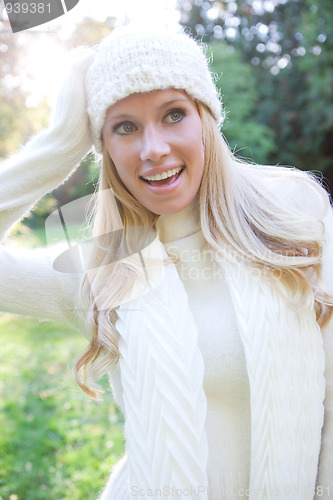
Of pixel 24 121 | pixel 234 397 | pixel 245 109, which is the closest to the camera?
pixel 234 397

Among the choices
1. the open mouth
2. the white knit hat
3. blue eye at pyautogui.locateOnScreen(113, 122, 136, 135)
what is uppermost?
the white knit hat

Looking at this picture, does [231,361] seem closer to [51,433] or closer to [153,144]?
[153,144]

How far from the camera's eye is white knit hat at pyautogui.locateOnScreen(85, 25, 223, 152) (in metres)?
1.51

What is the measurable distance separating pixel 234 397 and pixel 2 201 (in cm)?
107

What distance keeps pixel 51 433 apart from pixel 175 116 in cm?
333

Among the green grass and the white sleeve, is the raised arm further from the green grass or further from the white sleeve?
the green grass

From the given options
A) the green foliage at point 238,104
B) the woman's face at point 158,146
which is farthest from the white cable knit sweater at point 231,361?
the green foliage at point 238,104

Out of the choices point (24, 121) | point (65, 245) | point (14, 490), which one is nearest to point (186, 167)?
point (65, 245)

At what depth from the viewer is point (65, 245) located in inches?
72.1

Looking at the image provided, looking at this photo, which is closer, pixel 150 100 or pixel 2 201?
pixel 150 100

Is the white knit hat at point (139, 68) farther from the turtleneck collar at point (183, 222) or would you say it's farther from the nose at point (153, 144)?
the turtleneck collar at point (183, 222)

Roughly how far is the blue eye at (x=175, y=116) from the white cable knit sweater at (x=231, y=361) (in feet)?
1.13

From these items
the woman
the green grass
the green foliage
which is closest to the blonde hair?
the woman

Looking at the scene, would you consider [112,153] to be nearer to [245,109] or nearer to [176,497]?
[176,497]
